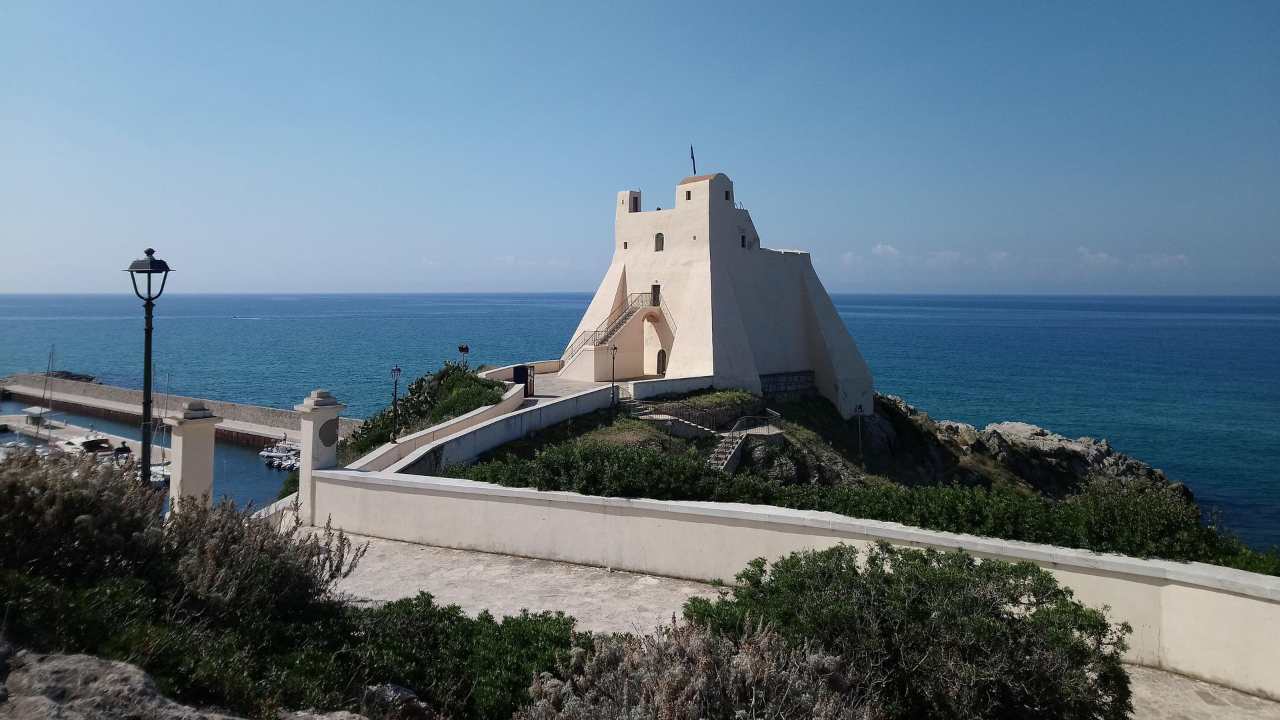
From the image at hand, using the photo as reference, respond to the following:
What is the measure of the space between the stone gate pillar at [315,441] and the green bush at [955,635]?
7.08 m

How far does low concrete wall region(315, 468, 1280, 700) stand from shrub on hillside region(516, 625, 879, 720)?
3.13 meters

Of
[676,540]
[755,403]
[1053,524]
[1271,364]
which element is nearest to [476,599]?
[676,540]

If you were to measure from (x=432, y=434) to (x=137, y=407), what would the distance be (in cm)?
4387

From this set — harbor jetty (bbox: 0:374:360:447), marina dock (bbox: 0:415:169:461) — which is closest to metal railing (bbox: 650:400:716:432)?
harbor jetty (bbox: 0:374:360:447)

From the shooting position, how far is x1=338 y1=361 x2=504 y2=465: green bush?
19.5 metres

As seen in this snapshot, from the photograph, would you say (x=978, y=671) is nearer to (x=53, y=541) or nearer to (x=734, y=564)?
(x=734, y=564)

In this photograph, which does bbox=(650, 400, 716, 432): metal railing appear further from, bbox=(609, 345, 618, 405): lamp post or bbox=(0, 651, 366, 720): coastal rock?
bbox=(0, 651, 366, 720): coastal rock

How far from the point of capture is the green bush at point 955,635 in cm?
461

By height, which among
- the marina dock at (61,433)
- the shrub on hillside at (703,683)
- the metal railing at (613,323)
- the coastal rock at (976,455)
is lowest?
the marina dock at (61,433)

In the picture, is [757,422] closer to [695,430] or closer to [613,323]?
[695,430]

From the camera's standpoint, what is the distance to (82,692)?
348 cm

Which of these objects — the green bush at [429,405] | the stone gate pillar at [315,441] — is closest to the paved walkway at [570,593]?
the stone gate pillar at [315,441]

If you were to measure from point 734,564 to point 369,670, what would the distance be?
430 cm

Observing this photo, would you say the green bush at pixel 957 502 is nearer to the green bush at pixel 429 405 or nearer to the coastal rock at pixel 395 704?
the coastal rock at pixel 395 704
